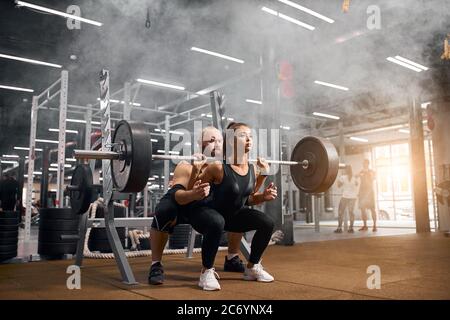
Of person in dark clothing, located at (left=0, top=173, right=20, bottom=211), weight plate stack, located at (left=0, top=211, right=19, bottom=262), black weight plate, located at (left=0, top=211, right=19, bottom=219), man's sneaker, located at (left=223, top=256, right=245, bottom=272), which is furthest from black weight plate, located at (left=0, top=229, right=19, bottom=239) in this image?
person in dark clothing, located at (left=0, top=173, right=20, bottom=211)

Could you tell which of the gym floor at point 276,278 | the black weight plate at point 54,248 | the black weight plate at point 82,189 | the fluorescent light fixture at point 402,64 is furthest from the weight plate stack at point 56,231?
the fluorescent light fixture at point 402,64

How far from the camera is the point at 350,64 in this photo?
5215 mm

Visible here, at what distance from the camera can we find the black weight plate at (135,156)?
1.70 metres

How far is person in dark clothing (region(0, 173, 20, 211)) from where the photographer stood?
7.11 metres

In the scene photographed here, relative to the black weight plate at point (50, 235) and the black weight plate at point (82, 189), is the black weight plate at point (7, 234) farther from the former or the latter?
the black weight plate at point (82, 189)

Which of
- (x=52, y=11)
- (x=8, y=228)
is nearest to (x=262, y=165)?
(x=8, y=228)

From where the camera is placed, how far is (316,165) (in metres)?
2.25

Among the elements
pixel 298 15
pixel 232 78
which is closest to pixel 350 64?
pixel 298 15

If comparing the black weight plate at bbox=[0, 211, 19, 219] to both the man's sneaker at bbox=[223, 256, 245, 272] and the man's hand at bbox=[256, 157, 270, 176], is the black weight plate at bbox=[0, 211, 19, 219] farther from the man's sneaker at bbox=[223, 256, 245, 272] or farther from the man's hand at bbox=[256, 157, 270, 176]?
the man's hand at bbox=[256, 157, 270, 176]

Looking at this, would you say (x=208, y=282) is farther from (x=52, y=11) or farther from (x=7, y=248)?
(x=52, y=11)

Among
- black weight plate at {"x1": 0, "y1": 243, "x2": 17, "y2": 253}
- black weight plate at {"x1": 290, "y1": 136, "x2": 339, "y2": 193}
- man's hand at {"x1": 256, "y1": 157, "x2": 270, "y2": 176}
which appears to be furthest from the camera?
black weight plate at {"x1": 0, "y1": 243, "x2": 17, "y2": 253}

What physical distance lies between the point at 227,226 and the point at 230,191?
0.81 feet

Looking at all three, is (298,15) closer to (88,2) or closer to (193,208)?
(88,2)

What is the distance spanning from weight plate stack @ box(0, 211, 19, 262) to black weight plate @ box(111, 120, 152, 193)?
1.47 m
